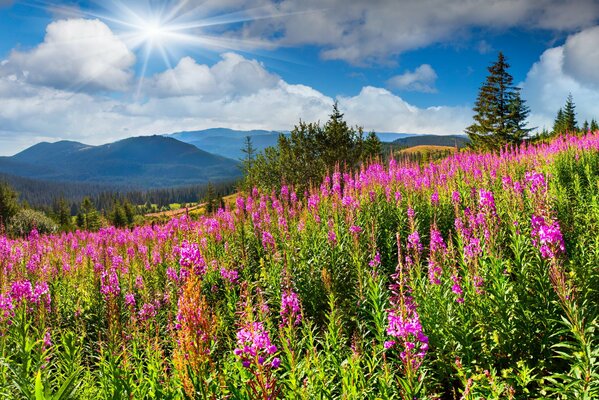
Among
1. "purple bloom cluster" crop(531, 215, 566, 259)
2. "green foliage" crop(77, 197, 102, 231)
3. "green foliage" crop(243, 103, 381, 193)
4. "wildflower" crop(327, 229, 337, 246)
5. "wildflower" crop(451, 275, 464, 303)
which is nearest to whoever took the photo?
"purple bloom cluster" crop(531, 215, 566, 259)

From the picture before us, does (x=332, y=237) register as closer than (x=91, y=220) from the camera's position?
Yes

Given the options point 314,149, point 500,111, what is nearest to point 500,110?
point 500,111

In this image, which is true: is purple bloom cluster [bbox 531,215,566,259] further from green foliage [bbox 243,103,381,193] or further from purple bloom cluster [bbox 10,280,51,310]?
green foliage [bbox 243,103,381,193]

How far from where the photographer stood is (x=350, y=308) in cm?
641

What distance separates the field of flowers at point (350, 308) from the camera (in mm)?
3205

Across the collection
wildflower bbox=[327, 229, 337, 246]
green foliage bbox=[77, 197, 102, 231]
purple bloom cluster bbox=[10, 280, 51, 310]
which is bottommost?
green foliage bbox=[77, 197, 102, 231]

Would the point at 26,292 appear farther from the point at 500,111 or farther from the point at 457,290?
the point at 500,111

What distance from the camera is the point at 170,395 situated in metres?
3.88

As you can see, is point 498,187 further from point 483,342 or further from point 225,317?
point 225,317

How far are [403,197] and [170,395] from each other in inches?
318

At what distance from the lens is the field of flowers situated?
126 inches

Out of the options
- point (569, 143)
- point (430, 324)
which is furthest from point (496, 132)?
point (430, 324)

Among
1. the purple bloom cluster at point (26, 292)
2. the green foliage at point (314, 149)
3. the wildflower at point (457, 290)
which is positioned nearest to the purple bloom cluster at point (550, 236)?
the wildflower at point (457, 290)

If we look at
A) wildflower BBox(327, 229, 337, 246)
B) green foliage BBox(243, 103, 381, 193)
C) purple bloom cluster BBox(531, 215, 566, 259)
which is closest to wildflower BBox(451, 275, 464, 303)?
purple bloom cluster BBox(531, 215, 566, 259)
